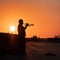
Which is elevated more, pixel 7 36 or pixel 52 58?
pixel 7 36

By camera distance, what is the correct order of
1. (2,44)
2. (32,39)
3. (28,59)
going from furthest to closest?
(32,39) → (2,44) → (28,59)

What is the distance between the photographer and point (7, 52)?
13.3 metres

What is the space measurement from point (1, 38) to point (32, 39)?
57.8 feet

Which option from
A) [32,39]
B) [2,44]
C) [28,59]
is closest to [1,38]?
[2,44]

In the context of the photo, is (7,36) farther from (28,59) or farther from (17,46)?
(28,59)

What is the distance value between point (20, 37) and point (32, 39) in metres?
17.3

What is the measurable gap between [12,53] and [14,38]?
0.62m

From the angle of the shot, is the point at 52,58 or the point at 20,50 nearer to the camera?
the point at 52,58

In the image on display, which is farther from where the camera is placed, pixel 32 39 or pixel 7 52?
pixel 32 39

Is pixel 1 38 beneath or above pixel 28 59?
above

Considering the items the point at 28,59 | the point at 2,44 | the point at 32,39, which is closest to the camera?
the point at 28,59

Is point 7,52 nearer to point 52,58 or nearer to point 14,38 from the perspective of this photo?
point 14,38

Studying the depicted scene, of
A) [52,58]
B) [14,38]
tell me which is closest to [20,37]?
[14,38]

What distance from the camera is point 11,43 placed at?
525 inches
